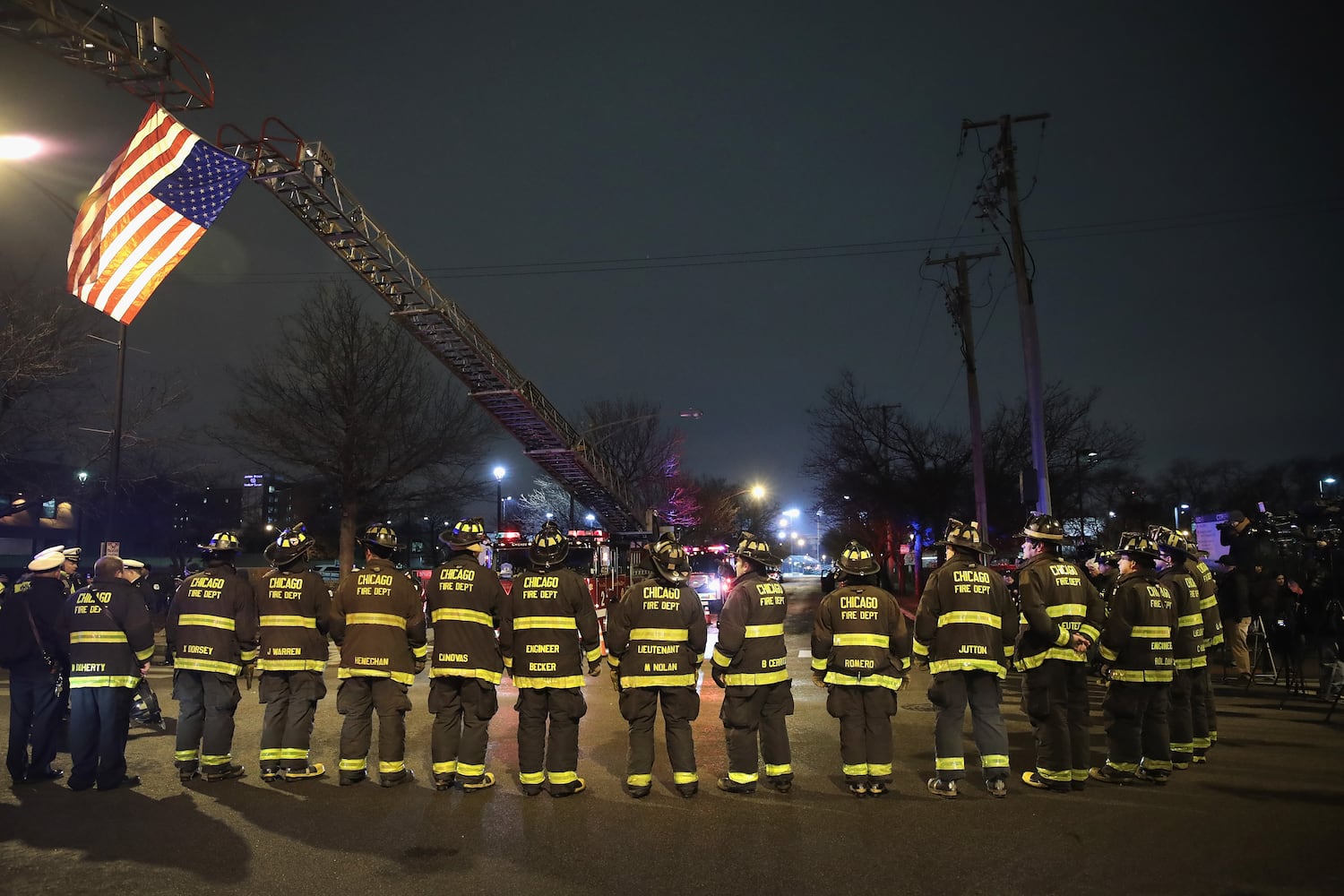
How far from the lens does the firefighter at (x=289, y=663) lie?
7148mm

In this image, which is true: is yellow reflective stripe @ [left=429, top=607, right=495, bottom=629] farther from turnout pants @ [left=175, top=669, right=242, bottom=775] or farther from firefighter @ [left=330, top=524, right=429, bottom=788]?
turnout pants @ [left=175, top=669, right=242, bottom=775]

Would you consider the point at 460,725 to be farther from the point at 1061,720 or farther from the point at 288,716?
the point at 1061,720

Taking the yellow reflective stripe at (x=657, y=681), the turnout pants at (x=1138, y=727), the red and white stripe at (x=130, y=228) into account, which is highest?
the red and white stripe at (x=130, y=228)

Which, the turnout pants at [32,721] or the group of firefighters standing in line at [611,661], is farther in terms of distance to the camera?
the turnout pants at [32,721]

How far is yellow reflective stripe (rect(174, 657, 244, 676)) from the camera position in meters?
7.22

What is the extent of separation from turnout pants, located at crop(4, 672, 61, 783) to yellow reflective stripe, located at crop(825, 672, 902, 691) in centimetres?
633

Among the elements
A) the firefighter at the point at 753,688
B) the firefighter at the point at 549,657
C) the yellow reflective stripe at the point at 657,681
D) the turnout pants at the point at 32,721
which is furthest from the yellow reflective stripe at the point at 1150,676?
the turnout pants at the point at 32,721

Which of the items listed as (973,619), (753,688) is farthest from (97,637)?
(973,619)

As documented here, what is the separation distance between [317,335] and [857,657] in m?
26.8

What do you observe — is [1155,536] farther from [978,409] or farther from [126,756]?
[978,409]

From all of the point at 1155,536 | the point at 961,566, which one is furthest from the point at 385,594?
the point at 1155,536

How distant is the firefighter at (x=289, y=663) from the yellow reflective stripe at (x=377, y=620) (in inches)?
14.0

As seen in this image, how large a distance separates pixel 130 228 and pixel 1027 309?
1540 cm

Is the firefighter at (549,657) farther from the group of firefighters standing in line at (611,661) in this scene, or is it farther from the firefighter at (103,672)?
the firefighter at (103,672)
